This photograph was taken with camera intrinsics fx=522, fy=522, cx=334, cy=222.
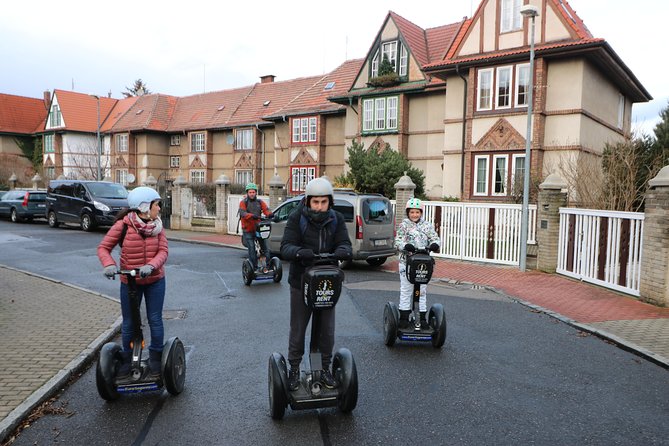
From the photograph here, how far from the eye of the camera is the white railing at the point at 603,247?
9648mm

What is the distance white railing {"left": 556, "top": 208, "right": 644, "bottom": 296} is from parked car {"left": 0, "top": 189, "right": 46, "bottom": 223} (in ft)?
78.8

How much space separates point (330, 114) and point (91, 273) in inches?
Answer: 931

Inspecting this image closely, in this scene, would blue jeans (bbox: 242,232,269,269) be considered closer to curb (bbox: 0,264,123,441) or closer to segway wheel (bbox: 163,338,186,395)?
curb (bbox: 0,264,123,441)

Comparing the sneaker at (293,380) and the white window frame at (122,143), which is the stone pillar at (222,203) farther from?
the white window frame at (122,143)

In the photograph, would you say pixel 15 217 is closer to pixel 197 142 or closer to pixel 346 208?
pixel 197 142

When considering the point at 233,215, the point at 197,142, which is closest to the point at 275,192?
the point at 233,215

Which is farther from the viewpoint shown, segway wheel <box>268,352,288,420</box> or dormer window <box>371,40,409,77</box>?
dormer window <box>371,40,409,77</box>

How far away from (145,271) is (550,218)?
34.2 feet

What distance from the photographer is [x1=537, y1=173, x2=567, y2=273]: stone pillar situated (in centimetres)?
1230

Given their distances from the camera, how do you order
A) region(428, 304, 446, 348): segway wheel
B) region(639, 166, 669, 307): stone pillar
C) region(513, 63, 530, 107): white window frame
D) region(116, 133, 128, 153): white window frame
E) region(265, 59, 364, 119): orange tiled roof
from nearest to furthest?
region(428, 304, 446, 348): segway wheel < region(639, 166, 669, 307): stone pillar < region(513, 63, 530, 107): white window frame < region(265, 59, 364, 119): orange tiled roof < region(116, 133, 128, 153): white window frame

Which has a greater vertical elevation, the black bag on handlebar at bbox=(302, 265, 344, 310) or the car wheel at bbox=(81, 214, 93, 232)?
the black bag on handlebar at bbox=(302, 265, 344, 310)

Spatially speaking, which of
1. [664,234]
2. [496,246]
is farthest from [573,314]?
[496,246]

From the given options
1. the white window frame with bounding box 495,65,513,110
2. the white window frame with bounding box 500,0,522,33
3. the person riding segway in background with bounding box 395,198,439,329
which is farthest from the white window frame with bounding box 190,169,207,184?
the person riding segway in background with bounding box 395,198,439,329

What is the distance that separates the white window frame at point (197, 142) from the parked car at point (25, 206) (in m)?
17.6
